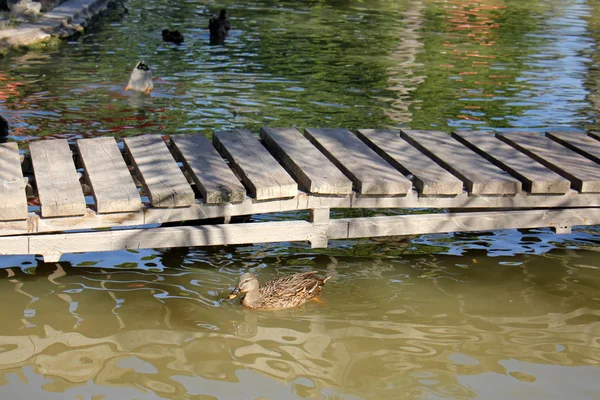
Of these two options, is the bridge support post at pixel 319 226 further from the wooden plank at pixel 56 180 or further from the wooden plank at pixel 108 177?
the wooden plank at pixel 56 180

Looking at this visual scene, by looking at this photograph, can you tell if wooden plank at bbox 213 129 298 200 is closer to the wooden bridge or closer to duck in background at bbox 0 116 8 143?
the wooden bridge

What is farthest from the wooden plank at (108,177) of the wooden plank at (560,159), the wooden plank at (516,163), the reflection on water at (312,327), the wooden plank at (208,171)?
the wooden plank at (560,159)

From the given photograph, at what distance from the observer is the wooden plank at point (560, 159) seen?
728 cm

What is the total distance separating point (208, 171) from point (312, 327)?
1754 mm

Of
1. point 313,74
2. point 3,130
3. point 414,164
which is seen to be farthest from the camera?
point 313,74

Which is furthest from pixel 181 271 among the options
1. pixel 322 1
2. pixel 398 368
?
pixel 322 1

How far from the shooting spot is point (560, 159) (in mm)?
7828

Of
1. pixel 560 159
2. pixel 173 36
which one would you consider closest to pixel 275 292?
pixel 560 159

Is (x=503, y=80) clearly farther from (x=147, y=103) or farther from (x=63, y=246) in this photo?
(x=63, y=246)

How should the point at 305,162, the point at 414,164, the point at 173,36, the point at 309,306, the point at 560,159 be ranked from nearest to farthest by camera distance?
the point at 309,306 → the point at 305,162 → the point at 414,164 → the point at 560,159 → the point at 173,36

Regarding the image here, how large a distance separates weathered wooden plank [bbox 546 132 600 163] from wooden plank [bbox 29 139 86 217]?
482 centimetres

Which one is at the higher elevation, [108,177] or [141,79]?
[108,177]

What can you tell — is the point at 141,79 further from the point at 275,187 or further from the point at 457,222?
the point at 457,222

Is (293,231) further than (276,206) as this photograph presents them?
Yes
